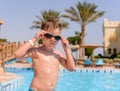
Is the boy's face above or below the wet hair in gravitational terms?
below

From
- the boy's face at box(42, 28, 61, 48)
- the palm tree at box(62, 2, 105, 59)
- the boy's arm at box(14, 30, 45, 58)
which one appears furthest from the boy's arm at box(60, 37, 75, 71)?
the palm tree at box(62, 2, 105, 59)

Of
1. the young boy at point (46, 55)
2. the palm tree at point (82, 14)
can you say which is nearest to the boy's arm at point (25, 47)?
the young boy at point (46, 55)

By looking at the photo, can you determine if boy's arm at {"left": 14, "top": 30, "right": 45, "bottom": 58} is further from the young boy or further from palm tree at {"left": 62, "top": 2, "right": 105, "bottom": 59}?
palm tree at {"left": 62, "top": 2, "right": 105, "bottom": 59}

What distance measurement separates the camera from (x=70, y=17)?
39219 mm

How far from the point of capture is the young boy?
10.3ft

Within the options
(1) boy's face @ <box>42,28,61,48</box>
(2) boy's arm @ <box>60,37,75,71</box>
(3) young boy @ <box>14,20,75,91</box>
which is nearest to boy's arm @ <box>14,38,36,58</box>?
(3) young boy @ <box>14,20,75,91</box>

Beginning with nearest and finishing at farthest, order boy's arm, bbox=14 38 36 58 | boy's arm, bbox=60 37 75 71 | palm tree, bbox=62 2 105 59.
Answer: boy's arm, bbox=14 38 36 58
boy's arm, bbox=60 37 75 71
palm tree, bbox=62 2 105 59

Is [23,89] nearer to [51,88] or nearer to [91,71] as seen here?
[51,88]

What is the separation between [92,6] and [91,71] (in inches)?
664

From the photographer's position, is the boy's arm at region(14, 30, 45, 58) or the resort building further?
the resort building

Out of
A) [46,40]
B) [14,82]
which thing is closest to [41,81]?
[46,40]

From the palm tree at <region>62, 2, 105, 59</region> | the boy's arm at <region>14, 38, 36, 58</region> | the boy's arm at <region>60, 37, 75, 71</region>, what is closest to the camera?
the boy's arm at <region>14, 38, 36, 58</region>

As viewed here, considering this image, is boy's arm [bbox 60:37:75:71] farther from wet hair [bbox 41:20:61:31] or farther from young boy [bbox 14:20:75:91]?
wet hair [bbox 41:20:61:31]

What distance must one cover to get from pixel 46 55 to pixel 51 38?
10.4 inches
